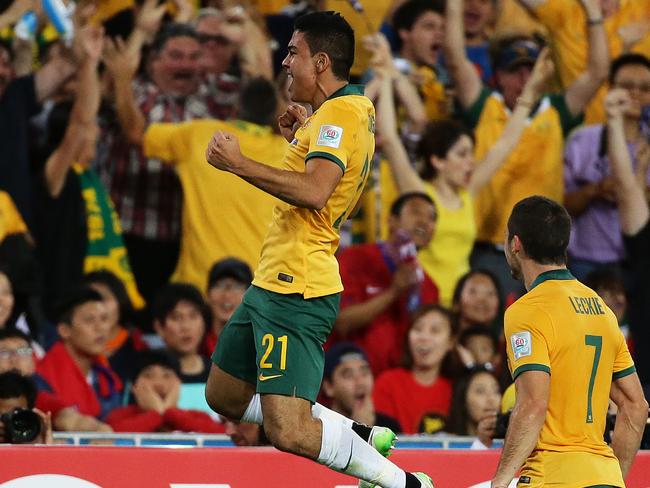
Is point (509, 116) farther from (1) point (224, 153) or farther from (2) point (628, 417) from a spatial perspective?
(1) point (224, 153)

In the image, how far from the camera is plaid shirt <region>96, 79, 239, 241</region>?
1065 cm

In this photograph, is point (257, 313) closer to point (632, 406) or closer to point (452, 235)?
point (632, 406)

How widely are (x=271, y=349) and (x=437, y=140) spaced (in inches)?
185

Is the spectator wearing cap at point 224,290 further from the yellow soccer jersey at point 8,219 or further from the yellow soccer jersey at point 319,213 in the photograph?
the yellow soccer jersey at point 319,213

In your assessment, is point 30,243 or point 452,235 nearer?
point 30,243

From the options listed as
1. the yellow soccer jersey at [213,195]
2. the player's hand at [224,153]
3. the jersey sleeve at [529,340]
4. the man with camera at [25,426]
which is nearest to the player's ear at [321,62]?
the player's hand at [224,153]

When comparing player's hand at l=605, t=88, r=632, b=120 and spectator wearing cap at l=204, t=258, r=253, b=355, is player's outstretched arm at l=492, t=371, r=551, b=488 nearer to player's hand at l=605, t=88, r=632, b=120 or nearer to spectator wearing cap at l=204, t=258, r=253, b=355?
spectator wearing cap at l=204, t=258, r=253, b=355

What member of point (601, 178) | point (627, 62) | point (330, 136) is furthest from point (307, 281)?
point (627, 62)

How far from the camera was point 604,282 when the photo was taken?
1011 cm

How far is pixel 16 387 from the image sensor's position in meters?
7.44

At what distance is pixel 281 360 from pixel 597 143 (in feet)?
18.5

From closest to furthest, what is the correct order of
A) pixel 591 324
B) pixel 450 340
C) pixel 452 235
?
pixel 591 324
pixel 450 340
pixel 452 235

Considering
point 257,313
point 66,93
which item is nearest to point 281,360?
point 257,313

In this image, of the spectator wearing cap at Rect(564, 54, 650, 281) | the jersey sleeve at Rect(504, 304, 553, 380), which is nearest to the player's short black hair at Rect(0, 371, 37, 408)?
the jersey sleeve at Rect(504, 304, 553, 380)
